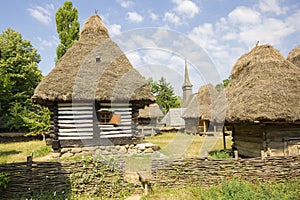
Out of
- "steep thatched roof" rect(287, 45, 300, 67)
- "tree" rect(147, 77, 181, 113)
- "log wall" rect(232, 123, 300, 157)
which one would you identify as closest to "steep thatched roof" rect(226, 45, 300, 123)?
"log wall" rect(232, 123, 300, 157)

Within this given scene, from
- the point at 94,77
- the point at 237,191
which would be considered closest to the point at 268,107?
the point at 237,191

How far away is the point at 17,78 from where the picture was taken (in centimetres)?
2416

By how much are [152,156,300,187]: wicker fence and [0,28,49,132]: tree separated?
1787 cm

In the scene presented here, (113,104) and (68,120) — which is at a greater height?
(113,104)

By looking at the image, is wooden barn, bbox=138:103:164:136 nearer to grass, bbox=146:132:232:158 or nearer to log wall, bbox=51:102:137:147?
grass, bbox=146:132:232:158

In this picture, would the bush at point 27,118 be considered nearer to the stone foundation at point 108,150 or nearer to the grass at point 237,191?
the stone foundation at point 108,150

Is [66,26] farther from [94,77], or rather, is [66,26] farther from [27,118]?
[94,77]

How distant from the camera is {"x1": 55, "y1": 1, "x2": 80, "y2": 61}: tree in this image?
19344 millimetres

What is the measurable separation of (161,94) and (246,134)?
106 feet

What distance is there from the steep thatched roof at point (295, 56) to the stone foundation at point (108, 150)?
33.2ft

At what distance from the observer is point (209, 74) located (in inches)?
557

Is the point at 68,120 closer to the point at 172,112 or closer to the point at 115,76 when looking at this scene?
the point at 115,76

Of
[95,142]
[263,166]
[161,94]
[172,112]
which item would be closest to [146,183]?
[263,166]

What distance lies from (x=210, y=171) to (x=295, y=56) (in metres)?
11.3
